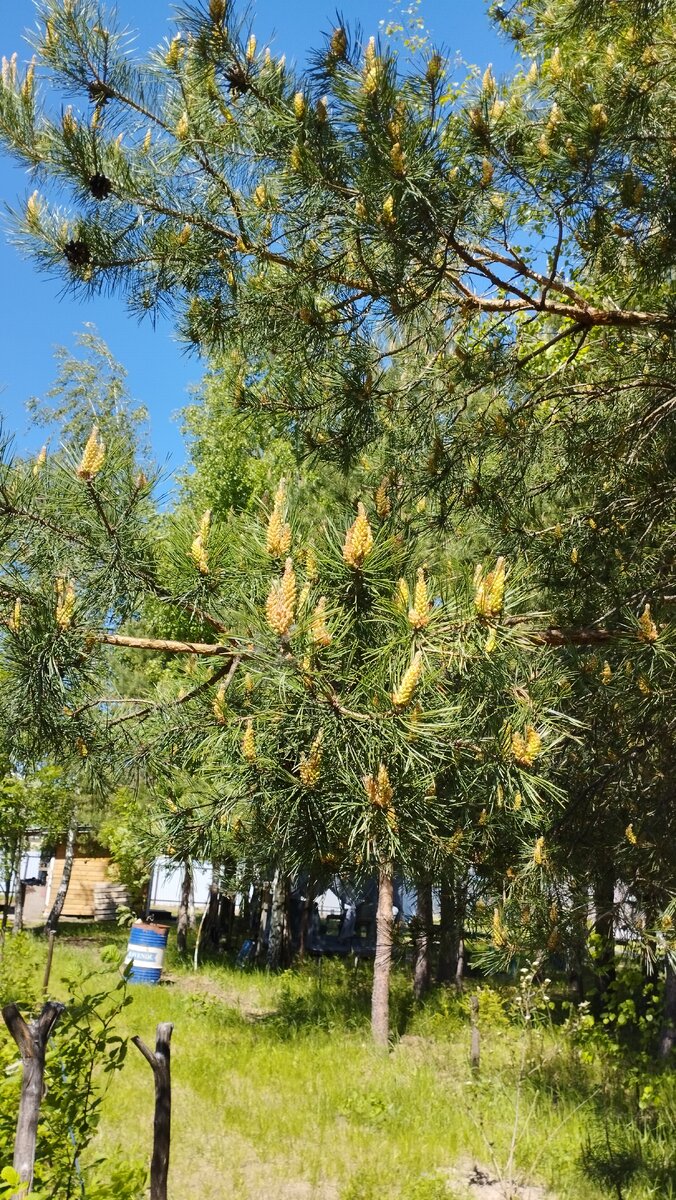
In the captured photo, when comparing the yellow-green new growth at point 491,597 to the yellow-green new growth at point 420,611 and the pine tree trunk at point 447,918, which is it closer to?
the yellow-green new growth at point 420,611

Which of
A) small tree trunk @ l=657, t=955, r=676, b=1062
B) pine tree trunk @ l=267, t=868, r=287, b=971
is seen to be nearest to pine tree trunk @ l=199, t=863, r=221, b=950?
pine tree trunk @ l=267, t=868, r=287, b=971

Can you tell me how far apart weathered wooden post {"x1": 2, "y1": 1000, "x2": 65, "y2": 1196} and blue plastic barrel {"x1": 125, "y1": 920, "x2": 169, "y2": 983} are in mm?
10310

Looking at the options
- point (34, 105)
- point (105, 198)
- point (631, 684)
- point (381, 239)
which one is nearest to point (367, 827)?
point (631, 684)

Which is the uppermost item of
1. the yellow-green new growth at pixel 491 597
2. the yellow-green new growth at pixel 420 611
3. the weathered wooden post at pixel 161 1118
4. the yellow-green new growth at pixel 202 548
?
the yellow-green new growth at pixel 202 548

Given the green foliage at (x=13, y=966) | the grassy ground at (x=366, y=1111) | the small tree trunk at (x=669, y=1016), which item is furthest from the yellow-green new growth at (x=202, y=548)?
the small tree trunk at (x=669, y=1016)

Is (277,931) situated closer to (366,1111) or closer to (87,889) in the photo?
(366,1111)

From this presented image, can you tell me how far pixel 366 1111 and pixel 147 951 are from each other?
19.4ft

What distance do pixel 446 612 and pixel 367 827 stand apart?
1.73 ft

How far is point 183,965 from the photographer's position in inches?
564

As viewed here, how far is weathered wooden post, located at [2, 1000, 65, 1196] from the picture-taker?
205 centimetres

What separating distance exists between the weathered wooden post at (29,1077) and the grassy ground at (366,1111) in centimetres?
181

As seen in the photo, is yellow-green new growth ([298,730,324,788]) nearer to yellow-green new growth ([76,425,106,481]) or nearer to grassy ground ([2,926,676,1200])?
yellow-green new growth ([76,425,106,481])

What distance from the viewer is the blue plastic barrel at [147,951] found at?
11859 mm

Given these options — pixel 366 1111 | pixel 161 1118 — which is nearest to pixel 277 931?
pixel 366 1111
